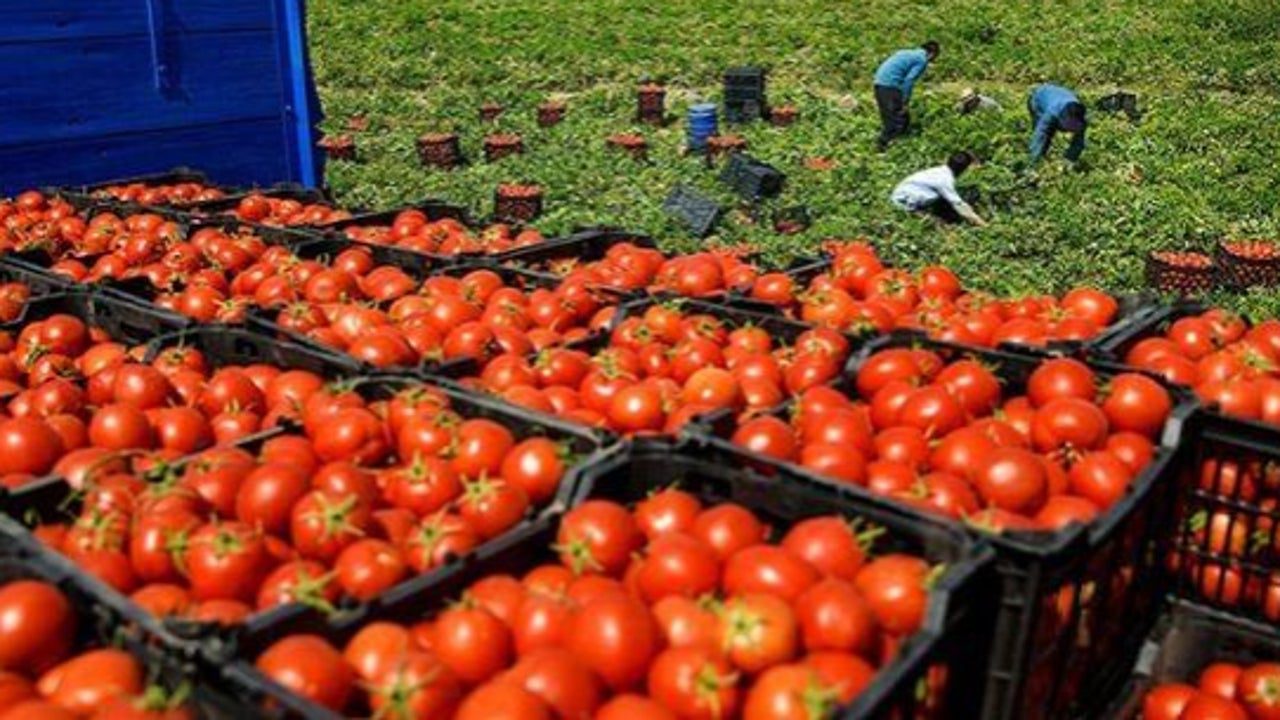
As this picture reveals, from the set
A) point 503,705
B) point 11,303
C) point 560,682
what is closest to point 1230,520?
point 560,682

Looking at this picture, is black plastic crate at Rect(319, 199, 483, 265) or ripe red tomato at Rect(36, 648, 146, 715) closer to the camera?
ripe red tomato at Rect(36, 648, 146, 715)

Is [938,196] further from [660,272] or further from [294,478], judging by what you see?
[294,478]

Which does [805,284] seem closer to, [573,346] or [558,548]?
[573,346]

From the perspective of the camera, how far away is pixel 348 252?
20.3ft

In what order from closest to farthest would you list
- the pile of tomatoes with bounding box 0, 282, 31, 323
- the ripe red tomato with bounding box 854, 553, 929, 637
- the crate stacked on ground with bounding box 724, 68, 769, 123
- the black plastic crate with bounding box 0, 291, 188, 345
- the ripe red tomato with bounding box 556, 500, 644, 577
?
the ripe red tomato with bounding box 854, 553, 929, 637
the ripe red tomato with bounding box 556, 500, 644, 577
the black plastic crate with bounding box 0, 291, 188, 345
the pile of tomatoes with bounding box 0, 282, 31, 323
the crate stacked on ground with bounding box 724, 68, 769, 123

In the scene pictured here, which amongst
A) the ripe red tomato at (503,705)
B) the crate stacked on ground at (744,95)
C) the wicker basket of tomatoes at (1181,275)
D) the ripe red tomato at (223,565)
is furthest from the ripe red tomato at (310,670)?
the crate stacked on ground at (744,95)

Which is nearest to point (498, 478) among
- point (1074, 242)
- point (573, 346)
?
point (573, 346)

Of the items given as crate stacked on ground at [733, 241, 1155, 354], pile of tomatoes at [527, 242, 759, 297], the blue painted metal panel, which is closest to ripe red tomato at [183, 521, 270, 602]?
crate stacked on ground at [733, 241, 1155, 354]

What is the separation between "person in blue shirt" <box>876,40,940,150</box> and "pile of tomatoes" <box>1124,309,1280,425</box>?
520 inches

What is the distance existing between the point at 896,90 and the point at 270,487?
621 inches

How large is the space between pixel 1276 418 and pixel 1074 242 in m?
8.83

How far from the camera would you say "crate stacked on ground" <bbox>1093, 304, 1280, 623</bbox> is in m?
3.68

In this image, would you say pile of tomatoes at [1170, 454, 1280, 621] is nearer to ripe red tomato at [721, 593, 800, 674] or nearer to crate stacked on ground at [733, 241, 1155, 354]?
crate stacked on ground at [733, 241, 1155, 354]

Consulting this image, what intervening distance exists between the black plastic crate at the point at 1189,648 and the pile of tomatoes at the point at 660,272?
2.19 meters
